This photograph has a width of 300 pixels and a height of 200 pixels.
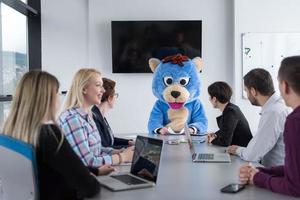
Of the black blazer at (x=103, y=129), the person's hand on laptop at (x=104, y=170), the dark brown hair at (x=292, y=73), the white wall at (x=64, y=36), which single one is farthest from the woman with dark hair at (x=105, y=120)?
the white wall at (x=64, y=36)

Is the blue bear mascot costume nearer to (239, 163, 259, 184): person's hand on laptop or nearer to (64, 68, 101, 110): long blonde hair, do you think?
(64, 68, 101, 110): long blonde hair

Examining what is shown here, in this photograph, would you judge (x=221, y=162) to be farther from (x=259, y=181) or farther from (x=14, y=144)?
(x=14, y=144)

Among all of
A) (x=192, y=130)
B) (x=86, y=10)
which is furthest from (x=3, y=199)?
(x=86, y=10)

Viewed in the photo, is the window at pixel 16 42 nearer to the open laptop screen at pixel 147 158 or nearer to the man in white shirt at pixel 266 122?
the open laptop screen at pixel 147 158

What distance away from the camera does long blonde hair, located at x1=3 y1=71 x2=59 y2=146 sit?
1616 mm

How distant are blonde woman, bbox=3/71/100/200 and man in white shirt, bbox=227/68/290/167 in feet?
3.57

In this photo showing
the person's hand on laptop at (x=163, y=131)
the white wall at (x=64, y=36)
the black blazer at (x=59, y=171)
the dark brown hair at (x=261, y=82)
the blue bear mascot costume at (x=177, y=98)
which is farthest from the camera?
the white wall at (x=64, y=36)

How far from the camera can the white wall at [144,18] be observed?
201 inches

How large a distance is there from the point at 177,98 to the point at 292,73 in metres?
2.17

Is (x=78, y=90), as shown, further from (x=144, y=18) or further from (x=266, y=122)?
(x=144, y=18)

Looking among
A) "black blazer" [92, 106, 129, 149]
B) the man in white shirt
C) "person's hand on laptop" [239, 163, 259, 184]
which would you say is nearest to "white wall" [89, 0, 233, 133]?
"black blazer" [92, 106, 129, 149]

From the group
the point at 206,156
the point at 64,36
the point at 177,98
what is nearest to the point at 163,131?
the point at 177,98

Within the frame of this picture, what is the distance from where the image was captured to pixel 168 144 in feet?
10.3

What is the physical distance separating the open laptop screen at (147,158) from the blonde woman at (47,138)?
32 centimetres
